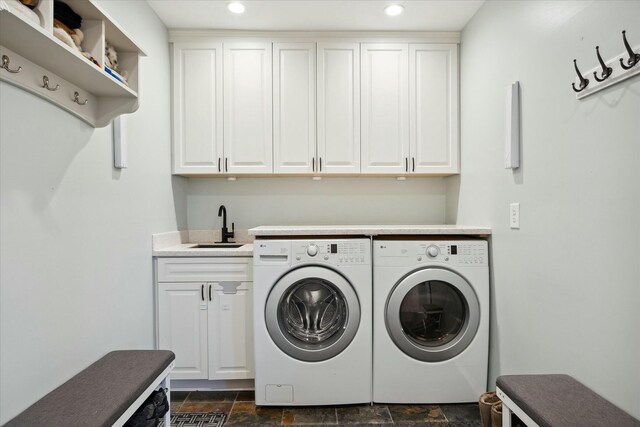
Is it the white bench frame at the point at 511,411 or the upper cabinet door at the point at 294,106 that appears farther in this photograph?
the upper cabinet door at the point at 294,106

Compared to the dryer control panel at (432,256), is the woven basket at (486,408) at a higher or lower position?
lower

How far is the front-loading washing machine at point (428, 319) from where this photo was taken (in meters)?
1.93

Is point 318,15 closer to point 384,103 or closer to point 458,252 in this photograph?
point 384,103

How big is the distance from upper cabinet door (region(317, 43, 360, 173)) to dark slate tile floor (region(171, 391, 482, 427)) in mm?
1549

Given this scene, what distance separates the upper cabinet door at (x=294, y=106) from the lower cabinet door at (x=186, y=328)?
3.40ft

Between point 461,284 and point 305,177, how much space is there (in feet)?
4.65

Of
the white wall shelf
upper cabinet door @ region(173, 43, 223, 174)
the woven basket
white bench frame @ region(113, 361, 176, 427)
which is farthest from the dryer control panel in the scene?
the white wall shelf

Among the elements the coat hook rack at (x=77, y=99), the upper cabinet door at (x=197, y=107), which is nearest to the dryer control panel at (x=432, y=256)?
the upper cabinet door at (x=197, y=107)

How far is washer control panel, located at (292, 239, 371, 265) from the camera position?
6.29 feet

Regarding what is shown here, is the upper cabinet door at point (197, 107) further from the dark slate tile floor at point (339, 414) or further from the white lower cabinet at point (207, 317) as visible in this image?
the dark slate tile floor at point (339, 414)

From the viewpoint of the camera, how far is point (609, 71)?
1104mm

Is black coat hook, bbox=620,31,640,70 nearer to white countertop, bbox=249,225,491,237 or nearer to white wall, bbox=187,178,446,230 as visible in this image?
white countertop, bbox=249,225,491,237

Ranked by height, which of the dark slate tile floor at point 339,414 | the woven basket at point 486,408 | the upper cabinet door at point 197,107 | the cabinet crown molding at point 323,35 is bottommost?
the dark slate tile floor at point 339,414

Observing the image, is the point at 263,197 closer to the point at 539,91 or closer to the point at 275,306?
the point at 275,306
